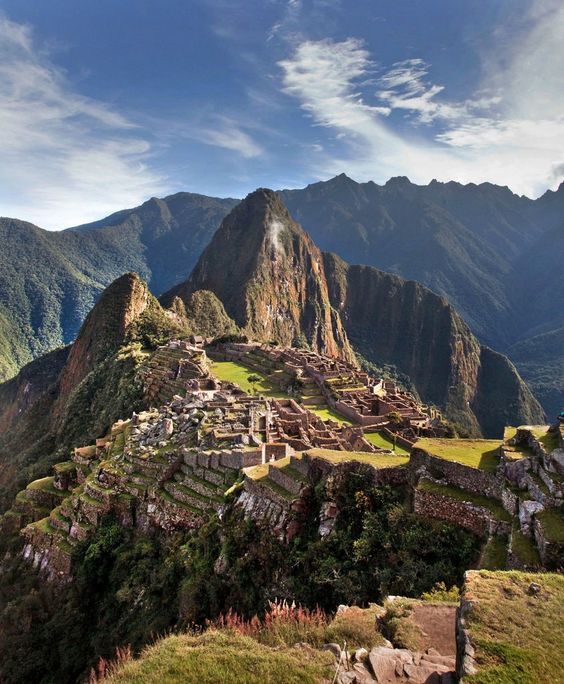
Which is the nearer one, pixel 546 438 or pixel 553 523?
pixel 553 523

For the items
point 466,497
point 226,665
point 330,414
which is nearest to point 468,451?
point 466,497

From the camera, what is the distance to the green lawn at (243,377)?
5797 centimetres

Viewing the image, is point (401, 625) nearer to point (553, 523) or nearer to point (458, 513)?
point (553, 523)

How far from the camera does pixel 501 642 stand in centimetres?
705

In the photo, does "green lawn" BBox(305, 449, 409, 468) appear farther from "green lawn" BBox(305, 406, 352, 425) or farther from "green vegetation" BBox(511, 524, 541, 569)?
"green lawn" BBox(305, 406, 352, 425)

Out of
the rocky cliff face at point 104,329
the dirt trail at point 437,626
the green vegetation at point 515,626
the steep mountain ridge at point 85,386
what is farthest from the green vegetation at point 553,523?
the rocky cliff face at point 104,329

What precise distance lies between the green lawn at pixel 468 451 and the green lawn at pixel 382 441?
2335cm

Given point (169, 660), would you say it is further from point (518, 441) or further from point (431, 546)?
point (518, 441)

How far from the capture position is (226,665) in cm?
813

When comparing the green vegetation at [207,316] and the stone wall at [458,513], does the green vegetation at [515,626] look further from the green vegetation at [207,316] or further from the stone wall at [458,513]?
the green vegetation at [207,316]

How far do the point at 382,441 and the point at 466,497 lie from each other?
1184 inches

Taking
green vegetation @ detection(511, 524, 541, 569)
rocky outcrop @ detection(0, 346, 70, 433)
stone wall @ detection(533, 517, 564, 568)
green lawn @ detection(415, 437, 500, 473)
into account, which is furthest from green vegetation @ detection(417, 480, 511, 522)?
rocky outcrop @ detection(0, 346, 70, 433)

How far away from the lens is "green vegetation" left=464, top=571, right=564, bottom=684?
6.55 metres

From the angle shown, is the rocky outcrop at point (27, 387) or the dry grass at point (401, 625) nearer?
the dry grass at point (401, 625)
